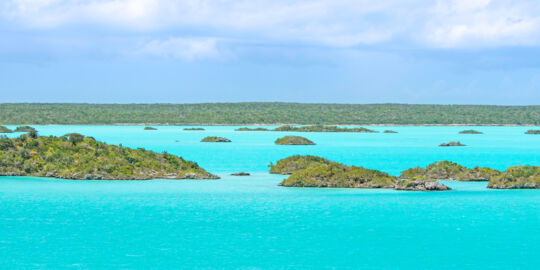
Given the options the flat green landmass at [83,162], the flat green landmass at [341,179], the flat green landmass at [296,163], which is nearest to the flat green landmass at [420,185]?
the flat green landmass at [341,179]

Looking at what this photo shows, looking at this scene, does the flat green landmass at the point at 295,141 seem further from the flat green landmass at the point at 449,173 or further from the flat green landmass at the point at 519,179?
the flat green landmass at the point at 519,179

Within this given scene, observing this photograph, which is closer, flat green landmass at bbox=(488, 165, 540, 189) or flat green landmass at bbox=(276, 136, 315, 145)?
flat green landmass at bbox=(488, 165, 540, 189)

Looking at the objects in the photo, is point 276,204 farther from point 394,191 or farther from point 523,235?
point 523,235

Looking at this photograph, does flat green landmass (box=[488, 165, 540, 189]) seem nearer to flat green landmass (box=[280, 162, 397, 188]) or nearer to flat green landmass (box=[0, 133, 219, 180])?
flat green landmass (box=[280, 162, 397, 188])

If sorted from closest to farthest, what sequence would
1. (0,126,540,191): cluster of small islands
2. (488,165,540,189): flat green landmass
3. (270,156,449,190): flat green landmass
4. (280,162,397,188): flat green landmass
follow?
(488,165,540,189): flat green landmass
(270,156,449,190): flat green landmass
(280,162,397,188): flat green landmass
(0,126,540,191): cluster of small islands

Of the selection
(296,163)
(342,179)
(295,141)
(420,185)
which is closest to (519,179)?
(420,185)

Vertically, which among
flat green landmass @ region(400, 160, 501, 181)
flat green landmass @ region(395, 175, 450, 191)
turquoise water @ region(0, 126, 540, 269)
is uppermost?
flat green landmass @ region(400, 160, 501, 181)

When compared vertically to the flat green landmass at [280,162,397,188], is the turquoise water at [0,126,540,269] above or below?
below

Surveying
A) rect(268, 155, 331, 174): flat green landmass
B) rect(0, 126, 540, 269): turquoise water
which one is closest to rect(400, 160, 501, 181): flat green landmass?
rect(0, 126, 540, 269): turquoise water
